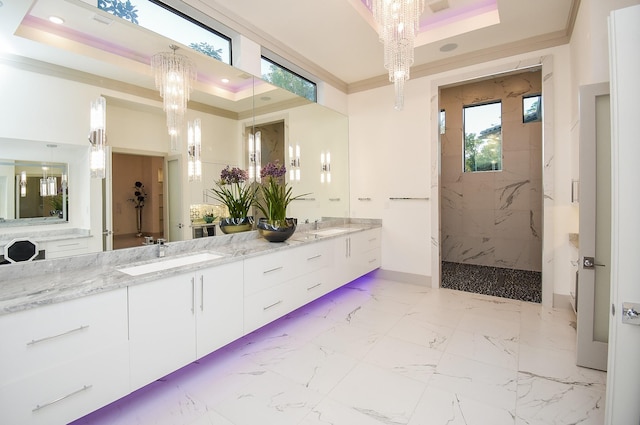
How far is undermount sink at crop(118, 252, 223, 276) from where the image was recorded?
202 centimetres

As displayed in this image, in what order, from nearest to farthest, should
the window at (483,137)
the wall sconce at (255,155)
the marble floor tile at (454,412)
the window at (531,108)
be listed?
the marble floor tile at (454,412)
the wall sconce at (255,155)
the window at (531,108)
the window at (483,137)

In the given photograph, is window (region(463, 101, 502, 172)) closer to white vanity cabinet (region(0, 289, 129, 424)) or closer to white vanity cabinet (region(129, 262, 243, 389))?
white vanity cabinet (region(129, 262, 243, 389))

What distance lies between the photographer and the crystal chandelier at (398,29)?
93.1 inches

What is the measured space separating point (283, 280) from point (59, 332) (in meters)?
1.62

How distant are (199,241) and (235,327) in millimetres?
855

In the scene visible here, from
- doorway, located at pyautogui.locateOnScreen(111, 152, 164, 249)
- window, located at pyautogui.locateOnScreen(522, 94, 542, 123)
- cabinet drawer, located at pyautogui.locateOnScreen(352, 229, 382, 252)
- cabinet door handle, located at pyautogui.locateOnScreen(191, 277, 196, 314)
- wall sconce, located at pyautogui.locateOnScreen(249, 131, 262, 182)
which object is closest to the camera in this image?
cabinet door handle, located at pyautogui.locateOnScreen(191, 277, 196, 314)

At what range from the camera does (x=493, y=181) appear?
17.4 ft

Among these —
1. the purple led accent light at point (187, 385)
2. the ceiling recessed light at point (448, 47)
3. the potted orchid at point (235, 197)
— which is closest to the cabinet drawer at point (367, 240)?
the purple led accent light at point (187, 385)

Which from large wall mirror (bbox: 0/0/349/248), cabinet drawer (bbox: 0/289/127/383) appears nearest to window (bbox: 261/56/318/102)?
large wall mirror (bbox: 0/0/349/248)

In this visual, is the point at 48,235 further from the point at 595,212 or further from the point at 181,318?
the point at 595,212

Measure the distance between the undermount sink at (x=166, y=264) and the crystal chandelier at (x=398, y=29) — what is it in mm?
2153

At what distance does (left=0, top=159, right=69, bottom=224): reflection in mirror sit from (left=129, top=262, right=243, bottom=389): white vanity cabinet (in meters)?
0.81

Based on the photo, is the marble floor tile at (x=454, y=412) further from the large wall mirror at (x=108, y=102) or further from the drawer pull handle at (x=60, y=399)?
the large wall mirror at (x=108, y=102)

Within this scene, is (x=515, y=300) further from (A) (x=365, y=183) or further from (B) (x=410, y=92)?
(B) (x=410, y=92)
